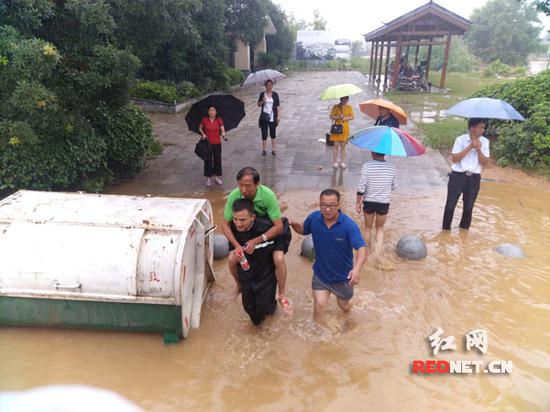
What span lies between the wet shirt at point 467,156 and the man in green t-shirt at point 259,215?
306 centimetres

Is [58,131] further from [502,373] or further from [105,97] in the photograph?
[502,373]

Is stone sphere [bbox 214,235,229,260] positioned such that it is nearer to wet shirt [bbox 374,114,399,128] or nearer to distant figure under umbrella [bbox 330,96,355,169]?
wet shirt [bbox 374,114,399,128]

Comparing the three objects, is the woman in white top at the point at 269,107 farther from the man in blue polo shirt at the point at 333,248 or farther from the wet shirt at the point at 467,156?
the man in blue polo shirt at the point at 333,248

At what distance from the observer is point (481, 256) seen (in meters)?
5.79

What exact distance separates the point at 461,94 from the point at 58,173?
1931cm

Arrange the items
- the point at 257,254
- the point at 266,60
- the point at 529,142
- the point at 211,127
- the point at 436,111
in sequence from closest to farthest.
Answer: the point at 257,254 → the point at 211,127 → the point at 529,142 → the point at 436,111 → the point at 266,60

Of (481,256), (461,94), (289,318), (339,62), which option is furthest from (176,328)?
(339,62)

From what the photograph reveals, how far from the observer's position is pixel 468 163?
5812 millimetres

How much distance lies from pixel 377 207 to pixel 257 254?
2083mm

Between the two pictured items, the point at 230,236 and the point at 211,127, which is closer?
the point at 230,236

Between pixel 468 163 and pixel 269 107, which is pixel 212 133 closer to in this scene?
pixel 269 107

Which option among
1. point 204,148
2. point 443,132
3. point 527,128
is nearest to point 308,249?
point 204,148

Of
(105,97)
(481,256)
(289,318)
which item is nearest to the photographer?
(289,318)

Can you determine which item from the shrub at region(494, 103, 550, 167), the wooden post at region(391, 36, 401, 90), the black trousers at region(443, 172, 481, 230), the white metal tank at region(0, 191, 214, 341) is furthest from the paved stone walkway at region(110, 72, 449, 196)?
the wooden post at region(391, 36, 401, 90)
